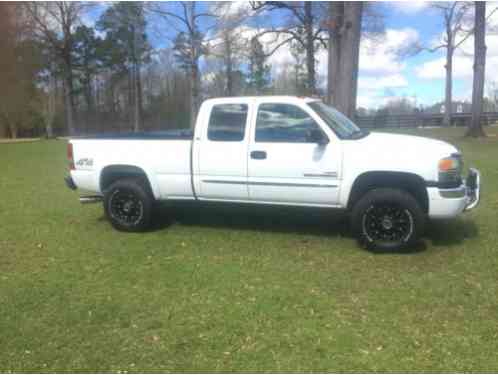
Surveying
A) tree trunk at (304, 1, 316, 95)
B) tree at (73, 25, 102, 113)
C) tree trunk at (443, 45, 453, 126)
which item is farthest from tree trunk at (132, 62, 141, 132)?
tree trunk at (443, 45, 453, 126)

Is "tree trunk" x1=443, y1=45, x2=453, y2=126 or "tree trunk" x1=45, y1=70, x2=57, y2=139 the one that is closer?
"tree trunk" x1=443, y1=45, x2=453, y2=126

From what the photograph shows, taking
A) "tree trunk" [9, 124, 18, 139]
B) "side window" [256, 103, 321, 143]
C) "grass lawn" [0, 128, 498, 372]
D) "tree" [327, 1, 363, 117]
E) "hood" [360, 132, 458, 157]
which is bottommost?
"grass lawn" [0, 128, 498, 372]

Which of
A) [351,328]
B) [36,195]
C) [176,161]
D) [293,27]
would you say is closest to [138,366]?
[351,328]

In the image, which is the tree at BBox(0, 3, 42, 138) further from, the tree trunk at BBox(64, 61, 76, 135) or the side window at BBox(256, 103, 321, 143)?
the side window at BBox(256, 103, 321, 143)

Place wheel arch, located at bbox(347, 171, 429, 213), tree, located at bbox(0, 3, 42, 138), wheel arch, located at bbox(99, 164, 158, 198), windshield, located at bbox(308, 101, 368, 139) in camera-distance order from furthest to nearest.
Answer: tree, located at bbox(0, 3, 42, 138) → wheel arch, located at bbox(99, 164, 158, 198) → windshield, located at bbox(308, 101, 368, 139) → wheel arch, located at bbox(347, 171, 429, 213)

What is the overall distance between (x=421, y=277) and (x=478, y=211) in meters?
3.21

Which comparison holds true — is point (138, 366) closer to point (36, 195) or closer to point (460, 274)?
point (460, 274)

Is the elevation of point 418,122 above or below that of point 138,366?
above

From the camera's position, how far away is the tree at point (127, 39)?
41.5 m

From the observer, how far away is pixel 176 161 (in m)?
6.00

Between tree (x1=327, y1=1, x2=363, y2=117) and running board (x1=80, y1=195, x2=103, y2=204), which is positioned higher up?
tree (x1=327, y1=1, x2=363, y2=117)

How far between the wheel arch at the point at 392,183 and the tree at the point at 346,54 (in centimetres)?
814

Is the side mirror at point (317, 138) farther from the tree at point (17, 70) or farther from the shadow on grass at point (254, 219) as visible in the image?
the tree at point (17, 70)

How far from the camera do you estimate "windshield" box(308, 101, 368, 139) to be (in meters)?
5.49
